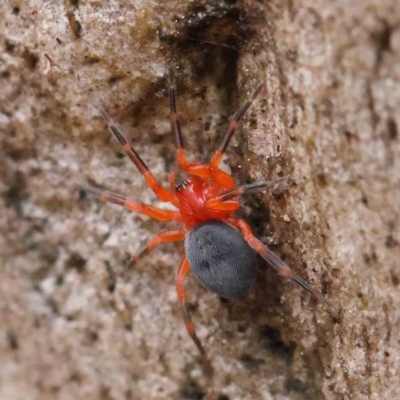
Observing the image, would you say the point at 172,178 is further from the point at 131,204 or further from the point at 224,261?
the point at 224,261

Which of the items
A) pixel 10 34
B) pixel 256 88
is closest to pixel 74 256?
pixel 10 34

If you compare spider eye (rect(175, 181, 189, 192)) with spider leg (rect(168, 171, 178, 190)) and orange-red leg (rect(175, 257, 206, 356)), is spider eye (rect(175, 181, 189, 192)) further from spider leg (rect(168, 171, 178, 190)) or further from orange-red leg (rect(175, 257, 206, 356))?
orange-red leg (rect(175, 257, 206, 356))

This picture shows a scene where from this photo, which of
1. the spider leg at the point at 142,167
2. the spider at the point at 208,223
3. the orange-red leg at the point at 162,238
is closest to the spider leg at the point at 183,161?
the spider at the point at 208,223

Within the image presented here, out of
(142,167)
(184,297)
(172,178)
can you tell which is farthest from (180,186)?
(184,297)

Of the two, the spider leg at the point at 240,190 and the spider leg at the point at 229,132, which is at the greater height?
the spider leg at the point at 229,132

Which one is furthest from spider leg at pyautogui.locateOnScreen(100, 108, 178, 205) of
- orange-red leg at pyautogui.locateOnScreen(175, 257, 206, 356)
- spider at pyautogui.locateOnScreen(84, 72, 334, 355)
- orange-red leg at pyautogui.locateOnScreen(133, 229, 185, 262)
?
orange-red leg at pyautogui.locateOnScreen(175, 257, 206, 356)

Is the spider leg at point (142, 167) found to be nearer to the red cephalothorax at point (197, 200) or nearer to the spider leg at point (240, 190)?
the red cephalothorax at point (197, 200)

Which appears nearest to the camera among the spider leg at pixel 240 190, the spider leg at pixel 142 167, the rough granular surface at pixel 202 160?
the rough granular surface at pixel 202 160
